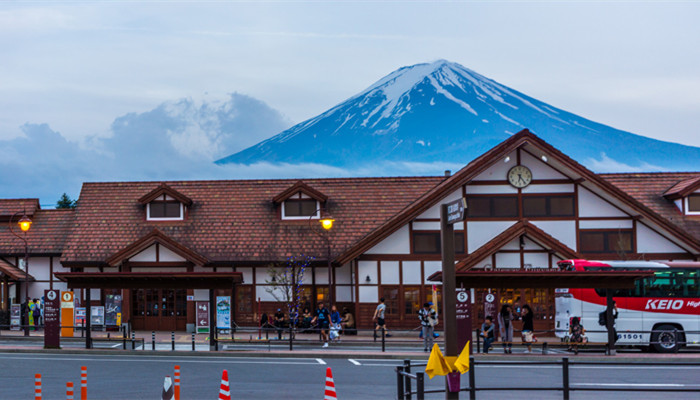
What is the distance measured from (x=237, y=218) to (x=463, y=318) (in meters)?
17.4

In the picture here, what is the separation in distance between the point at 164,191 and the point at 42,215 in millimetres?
7478

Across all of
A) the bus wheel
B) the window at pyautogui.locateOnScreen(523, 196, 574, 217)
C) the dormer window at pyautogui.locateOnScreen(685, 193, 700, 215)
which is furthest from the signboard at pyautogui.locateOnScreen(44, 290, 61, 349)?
the dormer window at pyautogui.locateOnScreen(685, 193, 700, 215)

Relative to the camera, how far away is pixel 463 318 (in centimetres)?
2783

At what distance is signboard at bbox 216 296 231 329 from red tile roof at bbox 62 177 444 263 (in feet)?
13.1

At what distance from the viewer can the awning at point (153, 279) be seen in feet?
99.4

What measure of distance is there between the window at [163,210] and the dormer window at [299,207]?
5.21m

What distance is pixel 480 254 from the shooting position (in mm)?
37469

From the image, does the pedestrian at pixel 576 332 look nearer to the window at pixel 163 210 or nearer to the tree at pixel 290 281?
the tree at pixel 290 281

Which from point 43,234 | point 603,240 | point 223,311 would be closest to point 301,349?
point 223,311

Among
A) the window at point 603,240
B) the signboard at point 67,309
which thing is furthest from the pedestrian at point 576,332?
the signboard at point 67,309

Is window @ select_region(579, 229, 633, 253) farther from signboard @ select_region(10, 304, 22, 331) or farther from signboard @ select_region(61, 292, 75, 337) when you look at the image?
signboard @ select_region(10, 304, 22, 331)

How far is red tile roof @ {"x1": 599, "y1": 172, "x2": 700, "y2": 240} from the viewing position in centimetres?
4128

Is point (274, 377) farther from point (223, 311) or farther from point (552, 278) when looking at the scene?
point (223, 311)

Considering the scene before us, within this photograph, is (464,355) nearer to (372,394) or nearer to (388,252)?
(372,394)
